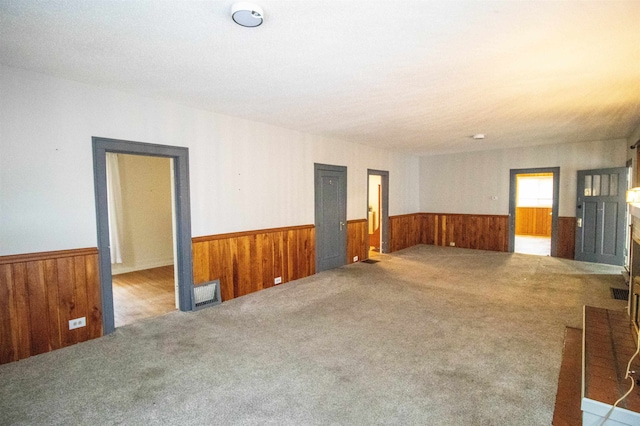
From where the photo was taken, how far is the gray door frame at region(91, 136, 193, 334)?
3229 mm

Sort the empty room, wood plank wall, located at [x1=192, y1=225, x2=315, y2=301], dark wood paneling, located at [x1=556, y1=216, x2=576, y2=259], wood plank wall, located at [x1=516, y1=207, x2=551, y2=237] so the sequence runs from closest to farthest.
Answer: the empty room → wood plank wall, located at [x1=192, y1=225, x2=315, y2=301] → dark wood paneling, located at [x1=556, y1=216, x2=576, y2=259] → wood plank wall, located at [x1=516, y1=207, x2=551, y2=237]

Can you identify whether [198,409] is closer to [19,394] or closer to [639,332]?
[19,394]

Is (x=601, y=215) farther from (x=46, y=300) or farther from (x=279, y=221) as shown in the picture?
(x=46, y=300)

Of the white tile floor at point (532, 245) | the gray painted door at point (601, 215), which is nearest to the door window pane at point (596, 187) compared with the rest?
the gray painted door at point (601, 215)

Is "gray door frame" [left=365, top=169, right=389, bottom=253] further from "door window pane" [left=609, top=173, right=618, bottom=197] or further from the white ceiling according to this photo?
"door window pane" [left=609, top=173, right=618, bottom=197]

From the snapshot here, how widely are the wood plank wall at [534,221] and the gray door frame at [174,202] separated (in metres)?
11.1

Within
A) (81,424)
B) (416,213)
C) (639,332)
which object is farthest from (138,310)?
(416,213)

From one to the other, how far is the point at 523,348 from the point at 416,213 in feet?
20.4

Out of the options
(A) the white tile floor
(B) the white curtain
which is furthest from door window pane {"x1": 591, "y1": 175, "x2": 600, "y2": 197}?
(B) the white curtain

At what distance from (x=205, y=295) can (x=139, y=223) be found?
3.06 meters

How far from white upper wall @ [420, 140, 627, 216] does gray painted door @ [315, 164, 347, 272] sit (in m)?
3.62

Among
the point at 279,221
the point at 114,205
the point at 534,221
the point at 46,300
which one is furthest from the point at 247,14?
the point at 534,221

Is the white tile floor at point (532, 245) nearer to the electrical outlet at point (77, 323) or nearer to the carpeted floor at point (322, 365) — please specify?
the carpeted floor at point (322, 365)

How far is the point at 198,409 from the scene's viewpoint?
214 cm
